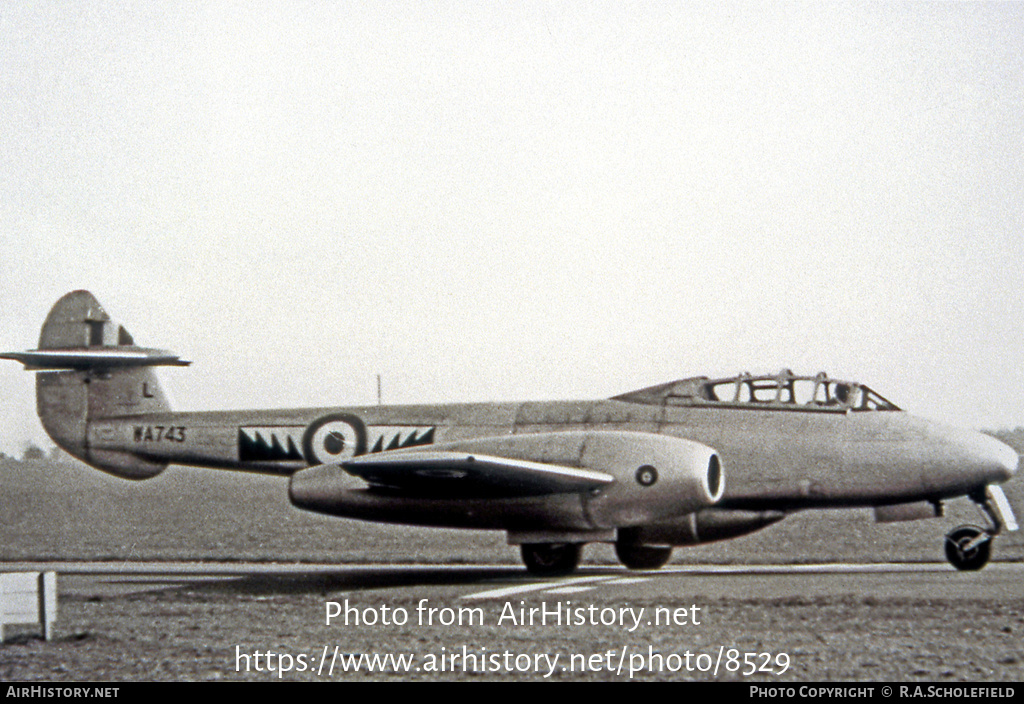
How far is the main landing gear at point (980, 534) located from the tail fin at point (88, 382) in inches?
459

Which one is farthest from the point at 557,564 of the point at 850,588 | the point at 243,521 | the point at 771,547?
the point at 243,521

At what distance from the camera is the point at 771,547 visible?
2334 centimetres

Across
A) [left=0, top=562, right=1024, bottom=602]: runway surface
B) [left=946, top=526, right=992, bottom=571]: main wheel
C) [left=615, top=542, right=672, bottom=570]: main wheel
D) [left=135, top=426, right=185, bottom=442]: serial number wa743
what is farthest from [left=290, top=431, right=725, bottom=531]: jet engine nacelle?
[left=135, top=426, right=185, bottom=442]: serial number wa743

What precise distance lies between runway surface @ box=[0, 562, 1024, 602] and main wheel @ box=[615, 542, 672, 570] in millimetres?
176

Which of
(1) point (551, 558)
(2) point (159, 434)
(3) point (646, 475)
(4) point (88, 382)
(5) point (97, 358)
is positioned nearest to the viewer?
(3) point (646, 475)

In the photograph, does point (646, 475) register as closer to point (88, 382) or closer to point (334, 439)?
point (334, 439)

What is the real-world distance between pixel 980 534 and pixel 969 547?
0.72 ft

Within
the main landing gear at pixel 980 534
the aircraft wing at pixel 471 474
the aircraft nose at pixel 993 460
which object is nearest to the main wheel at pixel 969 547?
the main landing gear at pixel 980 534

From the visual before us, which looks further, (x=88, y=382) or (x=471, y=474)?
(x=88, y=382)

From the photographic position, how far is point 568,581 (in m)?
13.2

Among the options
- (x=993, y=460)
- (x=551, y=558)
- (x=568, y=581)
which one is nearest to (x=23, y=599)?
(x=568, y=581)

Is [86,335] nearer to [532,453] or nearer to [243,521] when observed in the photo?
[532,453]

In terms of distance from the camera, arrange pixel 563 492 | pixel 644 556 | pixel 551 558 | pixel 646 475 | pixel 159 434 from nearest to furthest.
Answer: pixel 646 475, pixel 563 492, pixel 551 558, pixel 644 556, pixel 159 434

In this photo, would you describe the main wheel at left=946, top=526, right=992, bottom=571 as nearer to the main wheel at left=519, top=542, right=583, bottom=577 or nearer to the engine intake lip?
the engine intake lip
